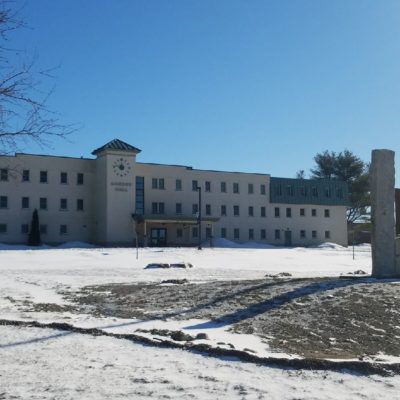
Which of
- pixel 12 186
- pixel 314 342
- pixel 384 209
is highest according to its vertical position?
pixel 12 186

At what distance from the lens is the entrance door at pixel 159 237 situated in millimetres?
68250

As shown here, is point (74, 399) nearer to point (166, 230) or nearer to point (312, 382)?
point (312, 382)

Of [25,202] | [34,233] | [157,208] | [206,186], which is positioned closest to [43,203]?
[25,202]

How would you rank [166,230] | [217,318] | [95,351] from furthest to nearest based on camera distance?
1. [166,230]
2. [217,318]
3. [95,351]

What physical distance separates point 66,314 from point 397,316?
6492mm

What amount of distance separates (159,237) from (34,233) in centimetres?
1454

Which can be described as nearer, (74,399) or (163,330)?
(74,399)

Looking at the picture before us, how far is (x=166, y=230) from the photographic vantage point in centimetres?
6912

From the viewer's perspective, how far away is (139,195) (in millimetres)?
68812

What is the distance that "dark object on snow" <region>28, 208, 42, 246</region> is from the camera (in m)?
60.6

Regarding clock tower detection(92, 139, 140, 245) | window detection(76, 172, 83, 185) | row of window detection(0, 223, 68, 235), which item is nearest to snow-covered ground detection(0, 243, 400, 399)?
clock tower detection(92, 139, 140, 245)

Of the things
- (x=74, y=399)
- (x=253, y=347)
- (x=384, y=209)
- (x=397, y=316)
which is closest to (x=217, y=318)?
(x=253, y=347)

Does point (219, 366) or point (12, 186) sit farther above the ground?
point (12, 186)

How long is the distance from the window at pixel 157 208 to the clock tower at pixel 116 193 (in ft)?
13.1
